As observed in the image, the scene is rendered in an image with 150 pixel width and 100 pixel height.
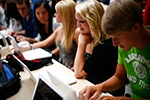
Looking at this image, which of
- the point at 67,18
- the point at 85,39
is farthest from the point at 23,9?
the point at 85,39

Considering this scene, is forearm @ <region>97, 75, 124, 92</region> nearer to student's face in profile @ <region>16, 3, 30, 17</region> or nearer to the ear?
the ear

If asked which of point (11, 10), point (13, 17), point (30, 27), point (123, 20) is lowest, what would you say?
point (30, 27)

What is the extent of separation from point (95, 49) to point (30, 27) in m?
1.67

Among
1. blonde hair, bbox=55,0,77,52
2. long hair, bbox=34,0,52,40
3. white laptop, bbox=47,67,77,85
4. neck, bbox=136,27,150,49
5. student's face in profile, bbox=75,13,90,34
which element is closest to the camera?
neck, bbox=136,27,150,49

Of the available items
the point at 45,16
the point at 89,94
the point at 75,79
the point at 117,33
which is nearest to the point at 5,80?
the point at 75,79

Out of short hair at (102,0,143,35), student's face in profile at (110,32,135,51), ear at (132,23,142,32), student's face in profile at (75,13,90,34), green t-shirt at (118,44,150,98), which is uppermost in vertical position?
short hair at (102,0,143,35)

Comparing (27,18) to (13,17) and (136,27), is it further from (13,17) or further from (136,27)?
(136,27)

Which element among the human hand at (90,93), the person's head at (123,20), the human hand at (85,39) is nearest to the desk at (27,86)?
the human hand at (90,93)

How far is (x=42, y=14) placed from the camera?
2326 mm

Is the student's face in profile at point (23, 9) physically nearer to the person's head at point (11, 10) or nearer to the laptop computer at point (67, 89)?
the person's head at point (11, 10)

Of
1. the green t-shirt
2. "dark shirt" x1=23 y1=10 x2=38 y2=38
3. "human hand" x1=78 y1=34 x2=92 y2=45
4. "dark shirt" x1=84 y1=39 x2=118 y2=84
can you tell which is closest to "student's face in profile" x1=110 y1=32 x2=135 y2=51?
the green t-shirt

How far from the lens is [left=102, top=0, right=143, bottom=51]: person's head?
0.88 metres

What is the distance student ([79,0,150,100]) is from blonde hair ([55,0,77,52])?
754mm

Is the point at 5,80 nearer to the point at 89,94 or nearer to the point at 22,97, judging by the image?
the point at 22,97
